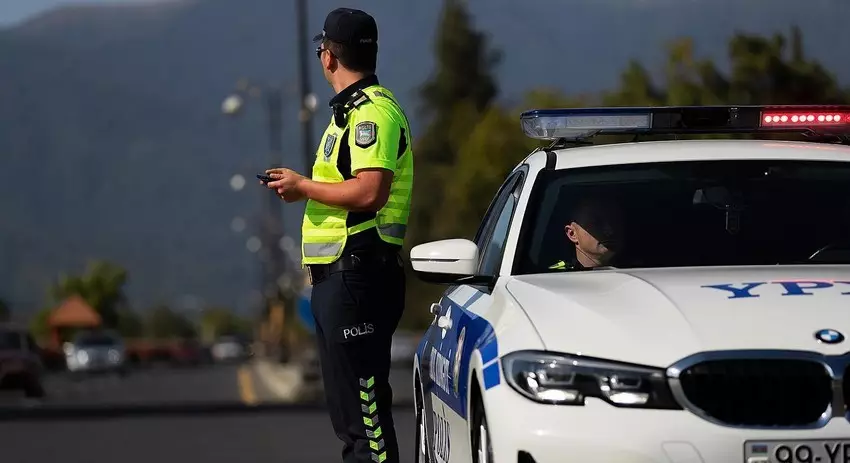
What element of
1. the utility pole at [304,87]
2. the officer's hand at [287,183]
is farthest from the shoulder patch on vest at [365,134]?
the utility pole at [304,87]

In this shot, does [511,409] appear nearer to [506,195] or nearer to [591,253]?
[591,253]

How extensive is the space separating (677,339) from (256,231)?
130759 mm

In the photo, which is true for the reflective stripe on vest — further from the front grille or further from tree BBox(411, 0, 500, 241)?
tree BBox(411, 0, 500, 241)

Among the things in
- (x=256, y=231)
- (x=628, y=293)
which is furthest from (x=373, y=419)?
(x=256, y=231)

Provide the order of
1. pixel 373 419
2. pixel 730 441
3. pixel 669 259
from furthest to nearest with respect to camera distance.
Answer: pixel 373 419 → pixel 669 259 → pixel 730 441

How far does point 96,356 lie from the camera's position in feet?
280

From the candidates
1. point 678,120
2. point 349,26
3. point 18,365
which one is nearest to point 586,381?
point 678,120

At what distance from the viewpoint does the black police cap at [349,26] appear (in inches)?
334

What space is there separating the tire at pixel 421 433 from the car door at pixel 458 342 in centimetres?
15

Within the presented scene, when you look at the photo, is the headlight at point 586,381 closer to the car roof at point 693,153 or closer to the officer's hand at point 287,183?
the car roof at point 693,153

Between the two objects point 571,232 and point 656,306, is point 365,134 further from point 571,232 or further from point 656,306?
point 656,306

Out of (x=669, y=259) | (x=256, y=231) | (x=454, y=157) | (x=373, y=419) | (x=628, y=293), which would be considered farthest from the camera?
(x=256, y=231)

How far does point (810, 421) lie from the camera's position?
20.8 feet

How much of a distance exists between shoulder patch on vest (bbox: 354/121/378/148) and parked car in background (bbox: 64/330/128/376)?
246 feet
